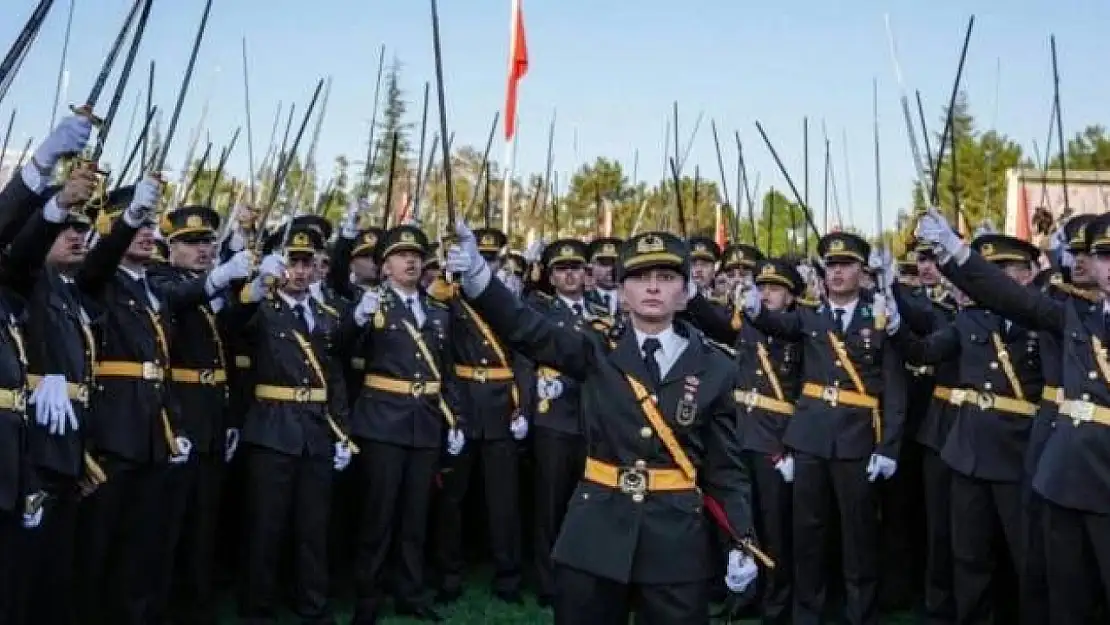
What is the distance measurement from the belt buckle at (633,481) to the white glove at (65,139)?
2505mm

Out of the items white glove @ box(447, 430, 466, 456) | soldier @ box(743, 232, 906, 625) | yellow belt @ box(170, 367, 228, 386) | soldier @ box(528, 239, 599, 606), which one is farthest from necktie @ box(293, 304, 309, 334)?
soldier @ box(743, 232, 906, 625)

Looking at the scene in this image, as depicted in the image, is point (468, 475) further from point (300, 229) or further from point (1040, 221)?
point (1040, 221)

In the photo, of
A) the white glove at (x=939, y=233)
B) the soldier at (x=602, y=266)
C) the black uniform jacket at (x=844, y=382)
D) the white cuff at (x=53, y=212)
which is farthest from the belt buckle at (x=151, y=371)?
the white glove at (x=939, y=233)

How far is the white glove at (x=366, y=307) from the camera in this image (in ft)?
23.2

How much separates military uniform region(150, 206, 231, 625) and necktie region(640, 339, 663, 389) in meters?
3.18

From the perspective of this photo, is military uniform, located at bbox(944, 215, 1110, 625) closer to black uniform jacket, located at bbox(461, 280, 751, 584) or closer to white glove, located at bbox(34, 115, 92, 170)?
black uniform jacket, located at bbox(461, 280, 751, 584)

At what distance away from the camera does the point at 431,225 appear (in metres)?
17.6

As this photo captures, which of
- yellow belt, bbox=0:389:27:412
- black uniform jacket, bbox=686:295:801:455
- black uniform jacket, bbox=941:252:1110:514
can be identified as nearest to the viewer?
yellow belt, bbox=0:389:27:412

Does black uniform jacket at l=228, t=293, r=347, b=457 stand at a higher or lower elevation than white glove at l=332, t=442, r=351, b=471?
higher

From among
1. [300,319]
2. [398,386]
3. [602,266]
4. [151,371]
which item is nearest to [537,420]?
[398,386]

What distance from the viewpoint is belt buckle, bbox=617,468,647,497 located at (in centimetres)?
439

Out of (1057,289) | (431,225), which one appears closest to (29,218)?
(1057,289)

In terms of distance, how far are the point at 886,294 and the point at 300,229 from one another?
12.1 feet

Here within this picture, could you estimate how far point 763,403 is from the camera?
8.05m
